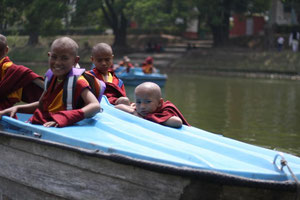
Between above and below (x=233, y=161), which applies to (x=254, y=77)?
below

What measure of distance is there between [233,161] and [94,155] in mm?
989

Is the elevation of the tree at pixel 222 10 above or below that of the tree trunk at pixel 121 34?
above

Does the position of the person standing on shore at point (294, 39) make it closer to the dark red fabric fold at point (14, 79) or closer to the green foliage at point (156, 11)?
the green foliage at point (156, 11)

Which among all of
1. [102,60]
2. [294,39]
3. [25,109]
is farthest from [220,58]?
[25,109]

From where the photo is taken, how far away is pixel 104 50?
6.43 metres

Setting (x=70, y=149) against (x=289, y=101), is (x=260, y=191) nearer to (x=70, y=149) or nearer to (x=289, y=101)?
(x=70, y=149)

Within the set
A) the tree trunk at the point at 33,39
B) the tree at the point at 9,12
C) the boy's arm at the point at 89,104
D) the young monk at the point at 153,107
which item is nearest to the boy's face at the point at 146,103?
the young monk at the point at 153,107

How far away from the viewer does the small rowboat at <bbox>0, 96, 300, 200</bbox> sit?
3.60 metres

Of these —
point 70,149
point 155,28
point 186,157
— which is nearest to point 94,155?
point 70,149

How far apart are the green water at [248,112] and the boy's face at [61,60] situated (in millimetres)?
4705

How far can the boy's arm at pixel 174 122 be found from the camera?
14.9 feet

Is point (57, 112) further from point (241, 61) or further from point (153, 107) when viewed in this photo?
point (241, 61)

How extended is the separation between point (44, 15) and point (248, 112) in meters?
20.1

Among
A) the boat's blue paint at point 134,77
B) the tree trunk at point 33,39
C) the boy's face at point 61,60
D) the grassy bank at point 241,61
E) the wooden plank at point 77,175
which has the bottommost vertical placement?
the grassy bank at point 241,61
